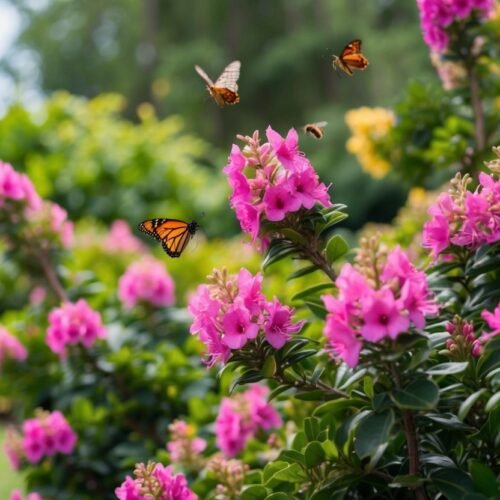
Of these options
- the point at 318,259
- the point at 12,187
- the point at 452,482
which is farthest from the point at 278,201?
the point at 12,187

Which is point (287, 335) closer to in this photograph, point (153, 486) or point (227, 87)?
point (153, 486)

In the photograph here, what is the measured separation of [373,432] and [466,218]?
0.45 m

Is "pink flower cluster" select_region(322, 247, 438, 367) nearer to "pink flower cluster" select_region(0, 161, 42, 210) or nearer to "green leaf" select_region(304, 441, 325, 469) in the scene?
"green leaf" select_region(304, 441, 325, 469)

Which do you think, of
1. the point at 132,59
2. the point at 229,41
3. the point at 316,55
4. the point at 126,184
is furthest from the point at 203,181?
the point at 132,59

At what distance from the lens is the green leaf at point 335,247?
1.69m

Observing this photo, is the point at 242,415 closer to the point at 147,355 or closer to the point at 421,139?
the point at 147,355

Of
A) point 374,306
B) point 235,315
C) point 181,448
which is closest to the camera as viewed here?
point 374,306

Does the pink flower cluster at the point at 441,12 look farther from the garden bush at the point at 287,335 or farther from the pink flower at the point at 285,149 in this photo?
the pink flower at the point at 285,149

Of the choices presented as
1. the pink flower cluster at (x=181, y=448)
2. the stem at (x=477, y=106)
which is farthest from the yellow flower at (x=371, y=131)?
the pink flower cluster at (x=181, y=448)

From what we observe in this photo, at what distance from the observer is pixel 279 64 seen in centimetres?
1352

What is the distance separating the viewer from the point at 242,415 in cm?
239

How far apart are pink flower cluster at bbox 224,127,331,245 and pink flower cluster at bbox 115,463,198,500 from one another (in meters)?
0.49

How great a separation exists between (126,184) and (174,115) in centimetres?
834

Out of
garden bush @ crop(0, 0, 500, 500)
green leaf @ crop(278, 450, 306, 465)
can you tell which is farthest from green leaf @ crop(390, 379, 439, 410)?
green leaf @ crop(278, 450, 306, 465)
